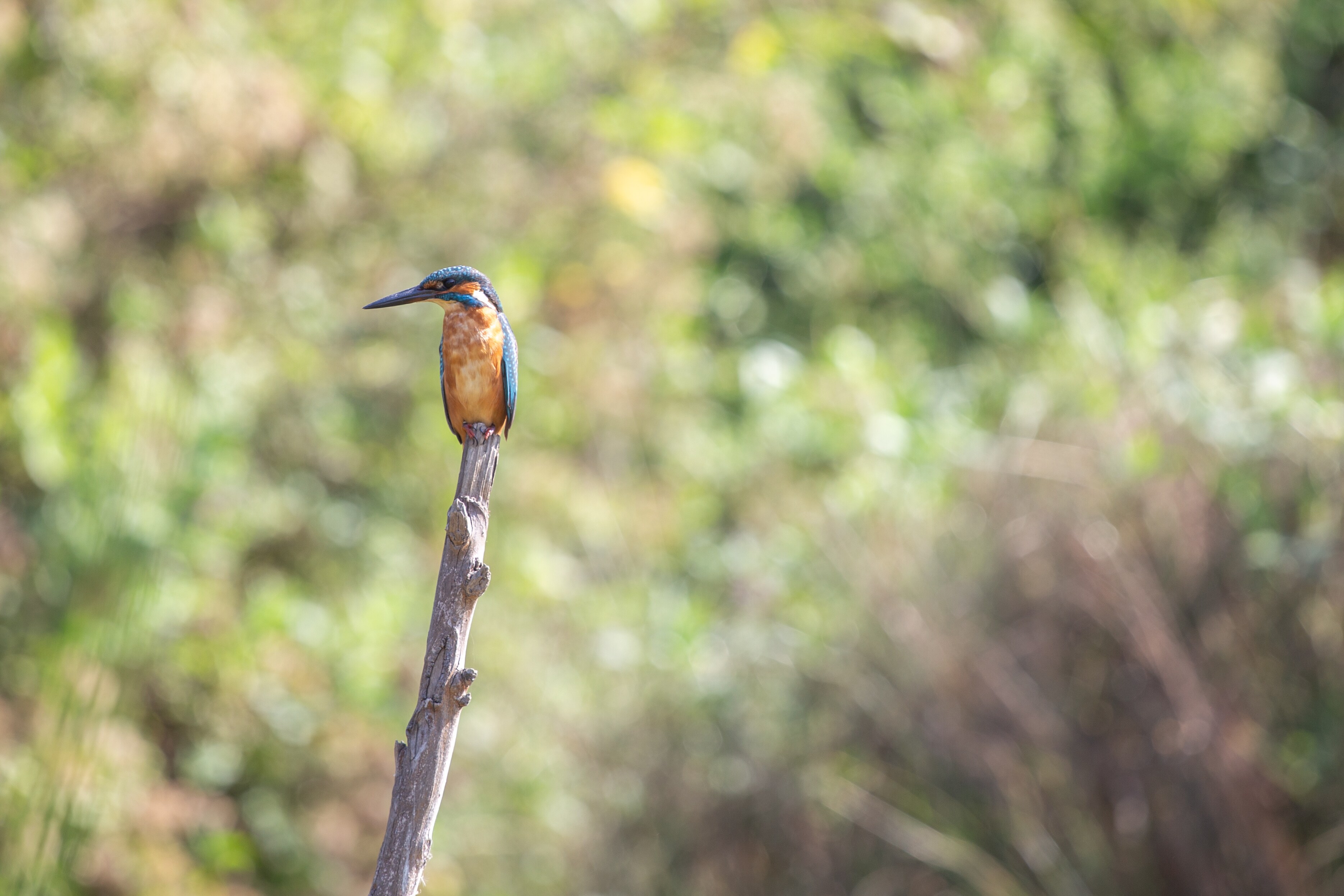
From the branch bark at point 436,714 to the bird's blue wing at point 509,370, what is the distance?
0.43m

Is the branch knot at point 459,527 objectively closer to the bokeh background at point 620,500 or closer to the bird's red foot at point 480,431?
the bird's red foot at point 480,431

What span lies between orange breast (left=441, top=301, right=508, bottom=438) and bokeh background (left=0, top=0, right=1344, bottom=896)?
51 cm

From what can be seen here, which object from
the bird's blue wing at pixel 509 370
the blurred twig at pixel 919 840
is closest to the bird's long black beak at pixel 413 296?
the bird's blue wing at pixel 509 370

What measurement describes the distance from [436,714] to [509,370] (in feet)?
2.38

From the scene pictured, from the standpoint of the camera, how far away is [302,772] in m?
4.77

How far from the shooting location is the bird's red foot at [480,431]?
5.70 ft

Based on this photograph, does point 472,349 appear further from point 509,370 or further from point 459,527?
point 459,527

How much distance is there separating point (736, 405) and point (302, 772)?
371 centimetres

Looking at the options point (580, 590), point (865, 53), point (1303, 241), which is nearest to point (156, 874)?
point (580, 590)

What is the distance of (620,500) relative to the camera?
589 cm

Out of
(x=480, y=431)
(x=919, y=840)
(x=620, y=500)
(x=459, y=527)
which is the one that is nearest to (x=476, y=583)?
(x=459, y=527)

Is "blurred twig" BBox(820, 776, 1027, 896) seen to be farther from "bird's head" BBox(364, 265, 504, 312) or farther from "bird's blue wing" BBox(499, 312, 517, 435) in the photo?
"bird's head" BBox(364, 265, 504, 312)

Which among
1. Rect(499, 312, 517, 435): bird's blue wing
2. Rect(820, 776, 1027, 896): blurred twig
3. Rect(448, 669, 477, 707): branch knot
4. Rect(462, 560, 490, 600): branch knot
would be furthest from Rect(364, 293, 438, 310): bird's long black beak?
Rect(820, 776, 1027, 896): blurred twig

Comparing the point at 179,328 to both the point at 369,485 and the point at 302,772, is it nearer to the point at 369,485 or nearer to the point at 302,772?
the point at 369,485
